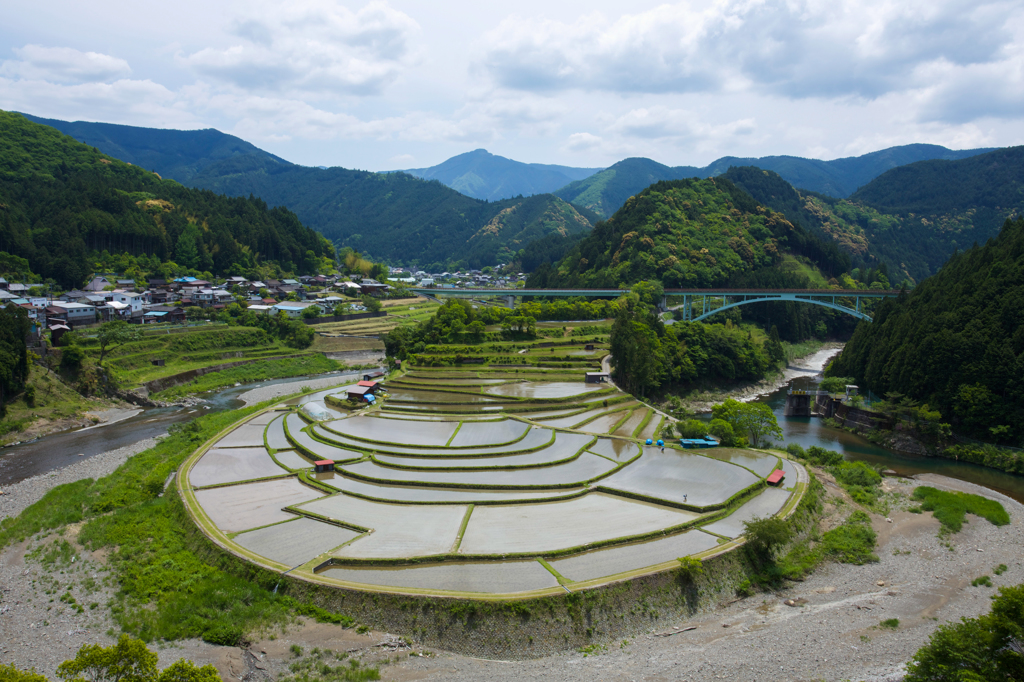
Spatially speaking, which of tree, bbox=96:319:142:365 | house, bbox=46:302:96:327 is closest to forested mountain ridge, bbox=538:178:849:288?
tree, bbox=96:319:142:365

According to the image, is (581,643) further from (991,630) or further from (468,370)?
(468,370)

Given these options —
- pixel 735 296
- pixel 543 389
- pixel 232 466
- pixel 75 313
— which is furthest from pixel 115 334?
pixel 735 296

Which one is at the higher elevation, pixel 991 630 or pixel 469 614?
pixel 991 630

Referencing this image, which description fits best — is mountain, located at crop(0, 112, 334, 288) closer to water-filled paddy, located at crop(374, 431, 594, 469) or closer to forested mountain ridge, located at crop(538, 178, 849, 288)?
forested mountain ridge, located at crop(538, 178, 849, 288)

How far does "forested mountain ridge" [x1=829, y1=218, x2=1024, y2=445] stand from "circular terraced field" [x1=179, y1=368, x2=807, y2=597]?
16114mm

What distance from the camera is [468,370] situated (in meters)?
50.3

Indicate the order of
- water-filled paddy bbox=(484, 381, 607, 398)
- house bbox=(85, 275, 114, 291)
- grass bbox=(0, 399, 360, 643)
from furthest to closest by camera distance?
house bbox=(85, 275, 114, 291)
water-filled paddy bbox=(484, 381, 607, 398)
grass bbox=(0, 399, 360, 643)

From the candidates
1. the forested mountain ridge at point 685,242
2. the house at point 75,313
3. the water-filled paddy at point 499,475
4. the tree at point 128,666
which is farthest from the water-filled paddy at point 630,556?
the forested mountain ridge at point 685,242

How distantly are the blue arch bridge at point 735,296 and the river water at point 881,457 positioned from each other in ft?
70.9

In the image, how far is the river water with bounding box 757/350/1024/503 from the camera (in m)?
32.0

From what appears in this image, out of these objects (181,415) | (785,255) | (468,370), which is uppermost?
(785,255)

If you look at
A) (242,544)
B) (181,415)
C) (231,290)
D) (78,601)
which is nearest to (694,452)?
(242,544)

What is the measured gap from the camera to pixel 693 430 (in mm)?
34062

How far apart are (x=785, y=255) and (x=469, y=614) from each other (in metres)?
96.2
